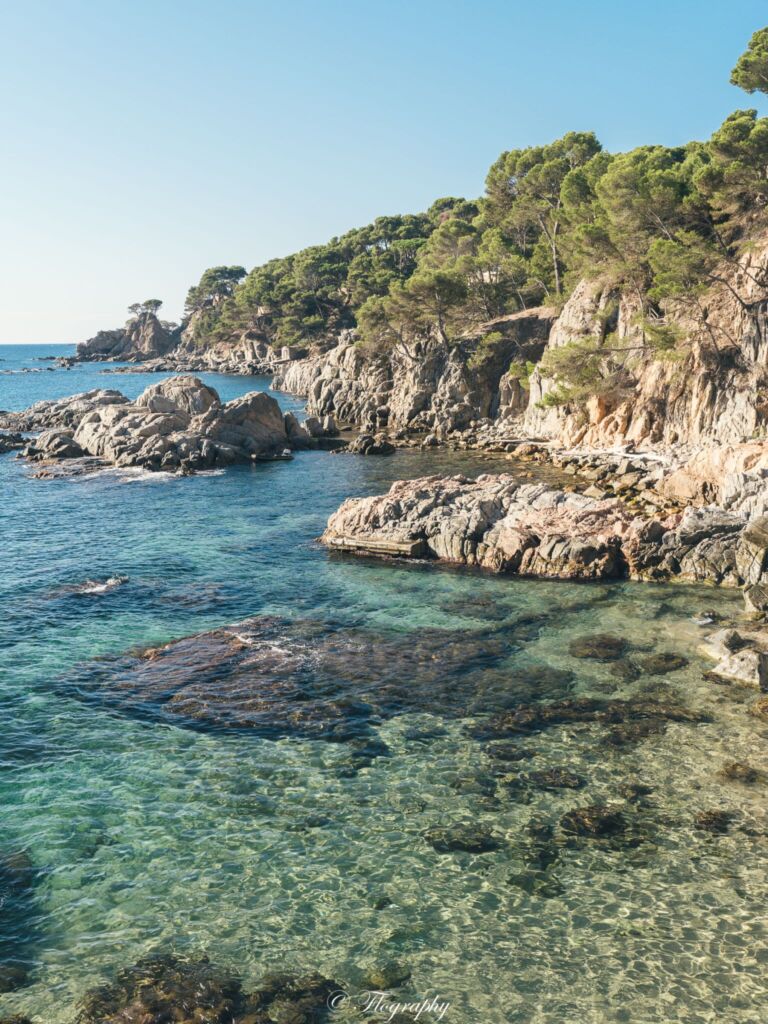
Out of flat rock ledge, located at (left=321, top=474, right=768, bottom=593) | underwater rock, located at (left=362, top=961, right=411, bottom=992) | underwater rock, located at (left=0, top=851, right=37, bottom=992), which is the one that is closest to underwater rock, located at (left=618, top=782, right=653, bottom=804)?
underwater rock, located at (left=362, top=961, right=411, bottom=992)

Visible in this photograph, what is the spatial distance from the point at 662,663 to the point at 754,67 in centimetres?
4643

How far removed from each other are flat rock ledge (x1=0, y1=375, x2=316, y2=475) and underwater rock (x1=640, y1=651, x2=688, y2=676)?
4683 centimetres

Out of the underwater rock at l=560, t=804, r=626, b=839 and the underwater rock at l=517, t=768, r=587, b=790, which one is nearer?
the underwater rock at l=560, t=804, r=626, b=839

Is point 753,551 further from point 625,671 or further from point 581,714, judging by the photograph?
point 581,714

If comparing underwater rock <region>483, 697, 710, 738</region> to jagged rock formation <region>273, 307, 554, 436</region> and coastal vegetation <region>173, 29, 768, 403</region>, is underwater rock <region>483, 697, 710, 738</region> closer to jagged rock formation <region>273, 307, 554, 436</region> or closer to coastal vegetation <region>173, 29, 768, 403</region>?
coastal vegetation <region>173, 29, 768, 403</region>

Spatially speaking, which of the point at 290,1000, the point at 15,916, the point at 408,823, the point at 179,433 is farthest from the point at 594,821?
the point at 179,433

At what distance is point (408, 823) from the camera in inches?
629

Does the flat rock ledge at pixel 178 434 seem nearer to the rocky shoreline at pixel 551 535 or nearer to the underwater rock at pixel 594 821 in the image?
the rocky shoreline at pixel 551 535

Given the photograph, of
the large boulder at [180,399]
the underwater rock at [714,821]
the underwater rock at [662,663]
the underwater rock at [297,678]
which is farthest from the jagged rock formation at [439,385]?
the underwater rock at [714,821]

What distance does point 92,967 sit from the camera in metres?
12.3

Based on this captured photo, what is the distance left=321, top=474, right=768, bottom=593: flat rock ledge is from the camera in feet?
103

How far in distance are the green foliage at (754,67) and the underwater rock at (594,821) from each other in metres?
53.1

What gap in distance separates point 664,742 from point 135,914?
1333cm

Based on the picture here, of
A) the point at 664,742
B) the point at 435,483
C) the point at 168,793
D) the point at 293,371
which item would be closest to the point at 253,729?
the point at 168,793
